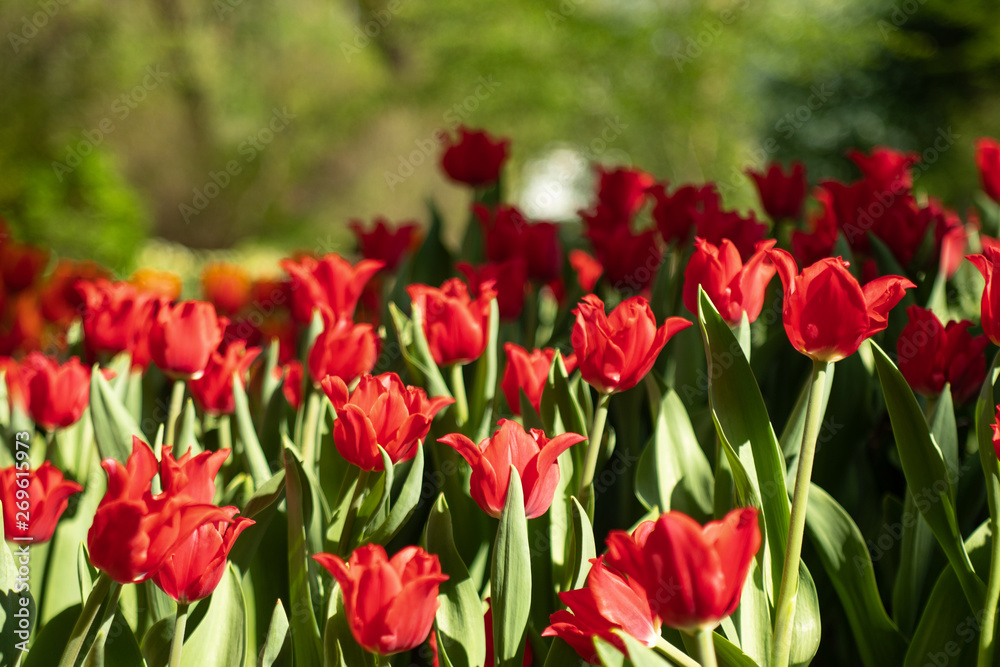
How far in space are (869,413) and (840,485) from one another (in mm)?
81

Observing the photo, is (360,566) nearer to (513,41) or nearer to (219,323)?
(219,323)

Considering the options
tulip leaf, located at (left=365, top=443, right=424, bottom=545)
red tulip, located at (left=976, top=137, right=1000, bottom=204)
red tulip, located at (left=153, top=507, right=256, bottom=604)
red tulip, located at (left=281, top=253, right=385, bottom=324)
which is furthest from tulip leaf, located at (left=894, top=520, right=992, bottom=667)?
red tulip, located at (left=976, top=137, right=1000, bottom=204)

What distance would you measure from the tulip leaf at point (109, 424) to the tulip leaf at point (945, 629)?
0.68 m

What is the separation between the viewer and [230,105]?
10188 millimetres

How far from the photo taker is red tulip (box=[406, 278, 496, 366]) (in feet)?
2.51

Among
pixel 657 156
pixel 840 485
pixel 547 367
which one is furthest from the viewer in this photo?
pixel 657 156

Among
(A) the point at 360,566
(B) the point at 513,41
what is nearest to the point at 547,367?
(A) the point at 360,566

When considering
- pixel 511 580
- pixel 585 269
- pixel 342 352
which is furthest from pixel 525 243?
pixel 511 580

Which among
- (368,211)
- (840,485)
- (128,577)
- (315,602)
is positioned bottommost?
(368,211)

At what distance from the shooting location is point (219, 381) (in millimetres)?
813

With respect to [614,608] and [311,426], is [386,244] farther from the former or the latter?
[614,608]

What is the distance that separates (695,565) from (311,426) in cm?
45

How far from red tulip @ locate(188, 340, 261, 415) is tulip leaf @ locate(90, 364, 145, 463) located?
80mm

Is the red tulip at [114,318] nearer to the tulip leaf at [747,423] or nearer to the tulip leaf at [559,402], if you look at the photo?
the tulip leaf at [559,402]
